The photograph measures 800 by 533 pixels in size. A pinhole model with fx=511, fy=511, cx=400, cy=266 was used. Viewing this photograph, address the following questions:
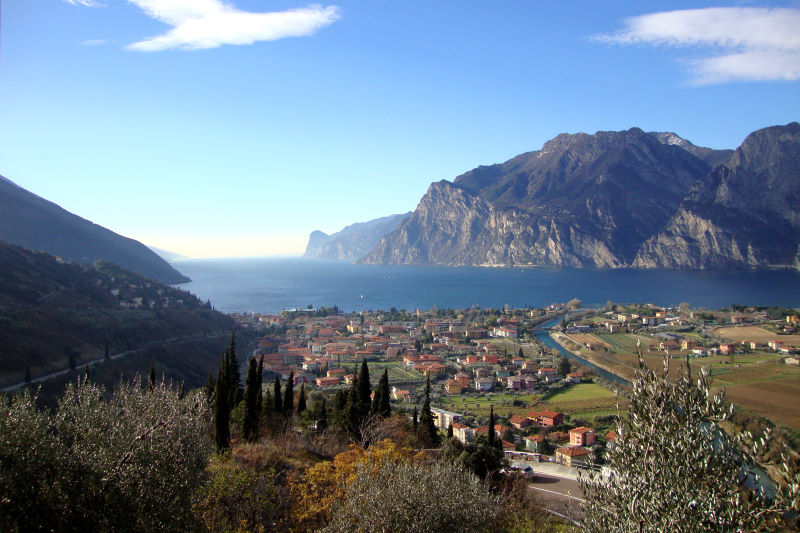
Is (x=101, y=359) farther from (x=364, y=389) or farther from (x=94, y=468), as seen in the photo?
(x=94, y=468)

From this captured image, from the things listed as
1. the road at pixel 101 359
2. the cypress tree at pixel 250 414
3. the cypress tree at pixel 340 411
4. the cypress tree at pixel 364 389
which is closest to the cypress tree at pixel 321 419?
the cypress tree at pixel 340 411

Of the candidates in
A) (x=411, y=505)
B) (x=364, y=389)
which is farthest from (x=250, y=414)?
(x=411, y=505)

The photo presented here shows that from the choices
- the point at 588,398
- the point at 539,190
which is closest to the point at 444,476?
the point at 588,398

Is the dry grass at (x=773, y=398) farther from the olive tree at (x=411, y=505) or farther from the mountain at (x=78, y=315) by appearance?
the mountain at (x=78, y=315)

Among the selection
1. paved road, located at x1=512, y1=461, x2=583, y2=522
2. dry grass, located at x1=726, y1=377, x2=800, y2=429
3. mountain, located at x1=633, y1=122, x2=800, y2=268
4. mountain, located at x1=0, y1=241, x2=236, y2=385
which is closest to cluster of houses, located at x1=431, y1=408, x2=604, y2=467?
paved road, located at x1=512, y1=461, x2=583, y2=522

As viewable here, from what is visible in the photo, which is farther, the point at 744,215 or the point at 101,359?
the point at 744,215

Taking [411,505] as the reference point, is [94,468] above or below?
above
